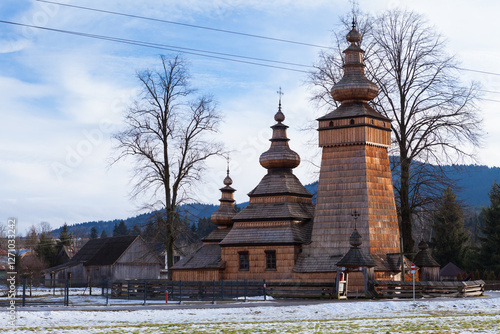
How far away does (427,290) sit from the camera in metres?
38.2

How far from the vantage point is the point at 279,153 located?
163ft

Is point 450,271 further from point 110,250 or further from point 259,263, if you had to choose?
point 110,250

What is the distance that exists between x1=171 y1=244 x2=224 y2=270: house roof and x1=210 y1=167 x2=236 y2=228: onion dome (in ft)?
21.0

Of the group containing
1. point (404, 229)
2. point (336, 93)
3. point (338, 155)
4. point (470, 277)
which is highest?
point (336, 93)

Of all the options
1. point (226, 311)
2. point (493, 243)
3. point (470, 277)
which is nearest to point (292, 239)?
point (226, 311)

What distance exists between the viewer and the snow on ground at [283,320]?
2070cm

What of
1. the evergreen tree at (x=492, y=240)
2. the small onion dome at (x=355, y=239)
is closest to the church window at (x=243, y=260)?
the small onion dome at (x=355, y=239)

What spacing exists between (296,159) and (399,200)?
25.0 feet

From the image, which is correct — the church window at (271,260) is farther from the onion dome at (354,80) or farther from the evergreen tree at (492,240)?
the evergreen tree at (492,240)

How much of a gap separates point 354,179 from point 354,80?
6311mm

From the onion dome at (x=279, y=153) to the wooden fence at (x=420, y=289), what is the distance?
13781 millimetres

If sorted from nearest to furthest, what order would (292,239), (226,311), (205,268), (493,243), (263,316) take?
(263,316), (226,311), (292,239), (205,268), (493,243)

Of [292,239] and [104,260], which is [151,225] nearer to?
[292,239]

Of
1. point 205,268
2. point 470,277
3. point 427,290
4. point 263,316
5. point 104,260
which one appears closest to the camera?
point 263,316
